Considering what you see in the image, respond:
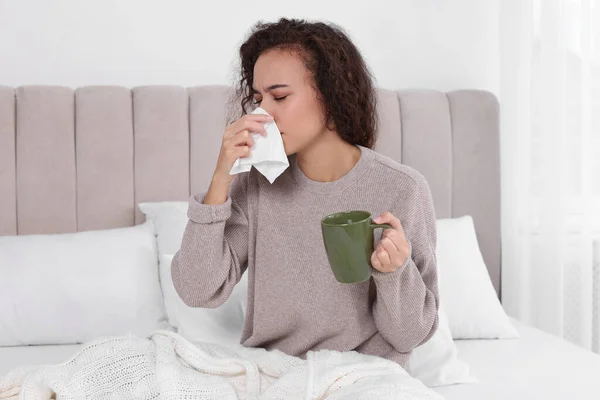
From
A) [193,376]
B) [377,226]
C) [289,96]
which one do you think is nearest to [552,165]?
[289,96]

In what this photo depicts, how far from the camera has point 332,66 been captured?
150 cm

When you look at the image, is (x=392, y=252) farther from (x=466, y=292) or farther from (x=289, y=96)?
(x=466, y=292)

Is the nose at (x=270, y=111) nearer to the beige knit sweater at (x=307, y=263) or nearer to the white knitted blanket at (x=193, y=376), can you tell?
the beige knit sweater at (x=307, y=263)

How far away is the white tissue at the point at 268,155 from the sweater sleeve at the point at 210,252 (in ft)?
0.29

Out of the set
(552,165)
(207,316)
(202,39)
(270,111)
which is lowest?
(207,316)

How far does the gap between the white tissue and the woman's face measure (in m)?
0.03

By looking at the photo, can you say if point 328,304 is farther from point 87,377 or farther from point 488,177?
point 488,177

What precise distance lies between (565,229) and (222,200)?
1.39 meters

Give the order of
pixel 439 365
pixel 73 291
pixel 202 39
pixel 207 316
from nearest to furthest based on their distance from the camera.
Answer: pixel 439 365 < pixel 207 316 < pixel 73 291 < pixel 202 39

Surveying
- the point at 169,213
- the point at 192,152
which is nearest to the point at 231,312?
the point at 169,213

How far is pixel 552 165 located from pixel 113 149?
1362 mm

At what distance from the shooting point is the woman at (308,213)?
1469 millimetres

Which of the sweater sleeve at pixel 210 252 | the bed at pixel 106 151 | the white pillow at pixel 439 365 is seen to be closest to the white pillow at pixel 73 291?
the bed at pixel 106 151

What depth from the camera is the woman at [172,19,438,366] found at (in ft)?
4.82
